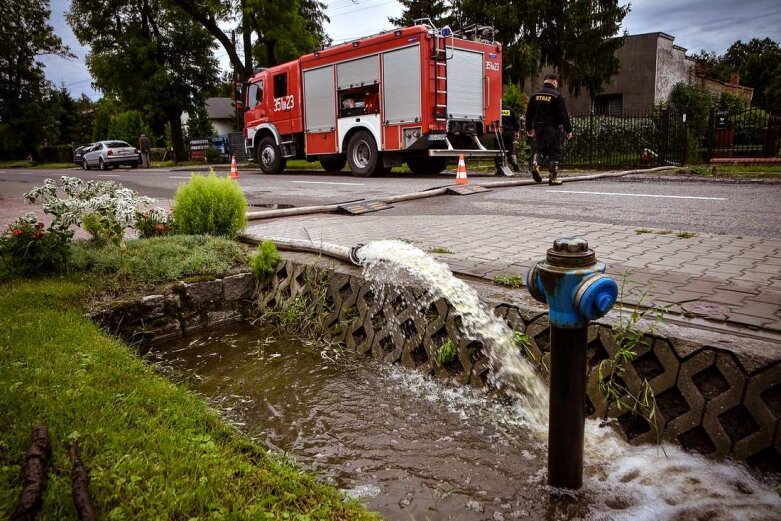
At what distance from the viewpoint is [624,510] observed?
7.88 ft

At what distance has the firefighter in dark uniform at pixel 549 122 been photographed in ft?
35.5

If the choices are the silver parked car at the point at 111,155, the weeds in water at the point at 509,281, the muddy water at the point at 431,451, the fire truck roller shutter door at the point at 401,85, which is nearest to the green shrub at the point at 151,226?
the muddy water at the point at 431,451

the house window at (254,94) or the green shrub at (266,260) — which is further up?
the house window at (254,94)

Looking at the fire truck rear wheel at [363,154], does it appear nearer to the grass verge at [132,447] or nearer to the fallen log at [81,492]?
the grass verge at [132,447]

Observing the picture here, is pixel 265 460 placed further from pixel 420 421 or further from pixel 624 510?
pixel 624 510

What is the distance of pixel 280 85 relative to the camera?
17125 millimetres

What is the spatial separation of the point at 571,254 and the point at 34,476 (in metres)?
2.11

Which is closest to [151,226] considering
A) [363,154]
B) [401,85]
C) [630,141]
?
[401,85]

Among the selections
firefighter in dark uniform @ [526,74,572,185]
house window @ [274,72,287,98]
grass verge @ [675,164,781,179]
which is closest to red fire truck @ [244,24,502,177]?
house window @ [274,72,287,98]

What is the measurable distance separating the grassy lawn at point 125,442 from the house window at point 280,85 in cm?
1436

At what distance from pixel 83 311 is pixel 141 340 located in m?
0.49

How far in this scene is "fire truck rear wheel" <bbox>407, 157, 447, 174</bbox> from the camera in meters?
15.8

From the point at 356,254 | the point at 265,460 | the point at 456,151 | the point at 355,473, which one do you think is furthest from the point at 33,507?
the point at 456,151

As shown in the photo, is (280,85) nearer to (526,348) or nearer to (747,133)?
(747,133)
